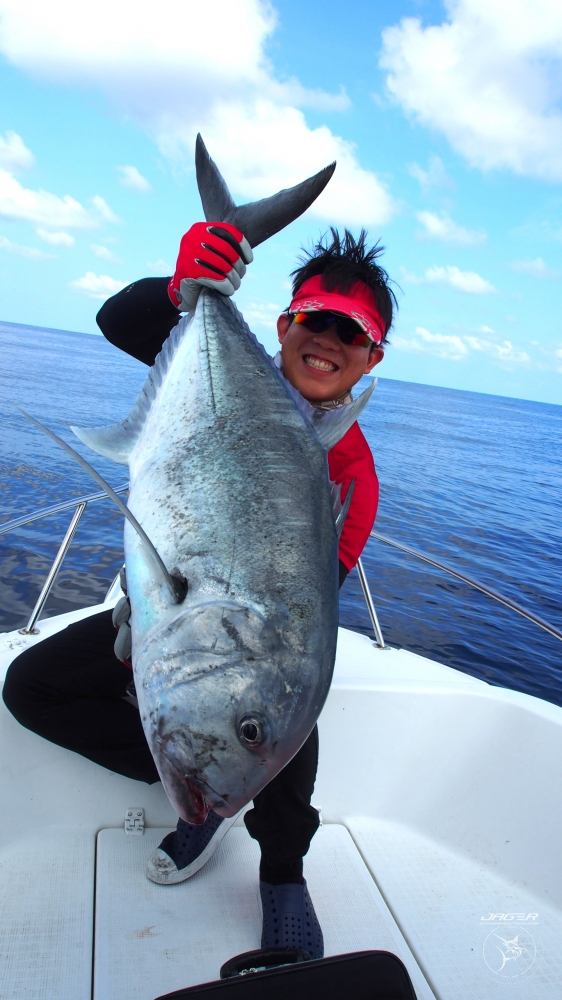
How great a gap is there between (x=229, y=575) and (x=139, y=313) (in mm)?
1413

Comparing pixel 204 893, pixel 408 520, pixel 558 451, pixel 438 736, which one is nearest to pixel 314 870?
pixel 204 893

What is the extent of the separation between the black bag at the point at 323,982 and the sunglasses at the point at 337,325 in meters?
1.77

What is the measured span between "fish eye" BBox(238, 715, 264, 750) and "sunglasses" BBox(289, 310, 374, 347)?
54.7 inches

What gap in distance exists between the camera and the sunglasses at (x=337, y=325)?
2.12 m

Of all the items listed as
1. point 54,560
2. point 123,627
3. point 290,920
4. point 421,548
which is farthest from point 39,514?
point 421,548

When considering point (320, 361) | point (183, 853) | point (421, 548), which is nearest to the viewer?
point (320, 361)

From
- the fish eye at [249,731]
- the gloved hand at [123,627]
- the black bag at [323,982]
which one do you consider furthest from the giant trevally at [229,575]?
the black bag at [323,982]

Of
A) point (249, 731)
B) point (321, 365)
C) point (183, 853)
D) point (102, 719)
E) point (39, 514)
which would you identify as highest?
point (321, 365)

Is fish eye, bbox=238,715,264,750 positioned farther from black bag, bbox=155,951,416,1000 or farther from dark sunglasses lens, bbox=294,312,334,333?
dark sunglasses lens, bbox=294,312,334,333

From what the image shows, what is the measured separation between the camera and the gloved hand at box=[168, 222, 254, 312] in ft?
5.85

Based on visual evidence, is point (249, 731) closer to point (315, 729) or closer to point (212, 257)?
point (315, 729)

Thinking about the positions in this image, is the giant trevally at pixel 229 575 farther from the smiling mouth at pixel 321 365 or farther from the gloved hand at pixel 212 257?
the smiling mouth at pixel 321 365

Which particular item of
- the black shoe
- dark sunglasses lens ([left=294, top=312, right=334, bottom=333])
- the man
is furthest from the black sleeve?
the black shoe

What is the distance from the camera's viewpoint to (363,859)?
8.56ft
